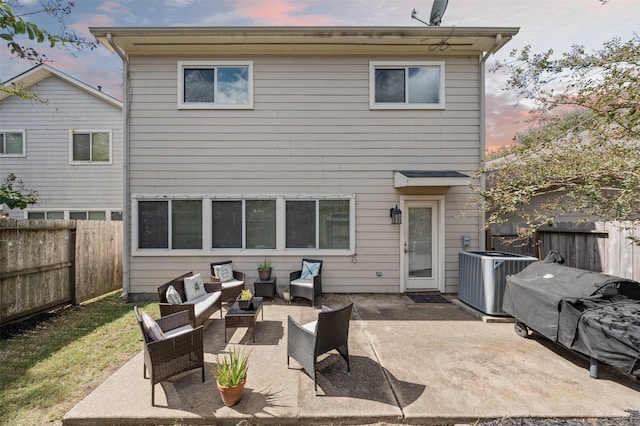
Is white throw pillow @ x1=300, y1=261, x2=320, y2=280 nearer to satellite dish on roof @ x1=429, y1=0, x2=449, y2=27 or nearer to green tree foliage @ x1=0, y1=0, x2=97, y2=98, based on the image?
green tree foliage @ x1=0, y1=0, x2=97, y2=98

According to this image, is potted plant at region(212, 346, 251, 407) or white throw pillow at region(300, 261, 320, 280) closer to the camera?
potted plant at region(212, 346, 251, 407)

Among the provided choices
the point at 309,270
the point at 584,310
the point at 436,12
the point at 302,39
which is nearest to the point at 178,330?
the point at 309,270

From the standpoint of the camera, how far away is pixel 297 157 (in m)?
6.56

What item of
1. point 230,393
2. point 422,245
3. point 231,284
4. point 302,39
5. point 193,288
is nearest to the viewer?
point 230,393

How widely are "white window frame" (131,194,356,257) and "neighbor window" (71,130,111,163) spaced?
518cm

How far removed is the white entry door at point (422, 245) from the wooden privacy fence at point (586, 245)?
1.46m

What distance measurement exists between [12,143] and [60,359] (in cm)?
1064

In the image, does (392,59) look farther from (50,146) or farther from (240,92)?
(50,146)

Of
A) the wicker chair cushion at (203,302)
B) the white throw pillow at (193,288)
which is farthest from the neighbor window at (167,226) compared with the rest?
the wicker chair cushion at (203,302)

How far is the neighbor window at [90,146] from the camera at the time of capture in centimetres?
980

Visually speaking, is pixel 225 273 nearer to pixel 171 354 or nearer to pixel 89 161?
pixel 171 354

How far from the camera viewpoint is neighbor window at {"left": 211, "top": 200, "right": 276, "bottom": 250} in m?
6.53

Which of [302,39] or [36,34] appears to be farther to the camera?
[302,39]

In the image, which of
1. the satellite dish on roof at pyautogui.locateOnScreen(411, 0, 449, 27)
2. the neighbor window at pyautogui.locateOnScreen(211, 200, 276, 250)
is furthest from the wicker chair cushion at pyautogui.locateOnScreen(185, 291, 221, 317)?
the satellite dish on roof at pyautogui.locateOnScreen(411, 0, 449, 27)
